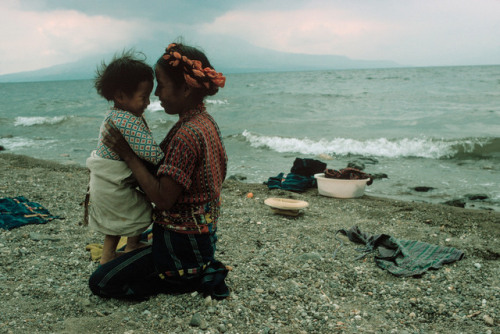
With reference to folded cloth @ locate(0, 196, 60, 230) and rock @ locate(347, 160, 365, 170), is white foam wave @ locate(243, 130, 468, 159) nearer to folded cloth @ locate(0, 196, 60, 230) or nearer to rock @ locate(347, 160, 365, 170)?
rock @ locate(347, 160, 365, 170)

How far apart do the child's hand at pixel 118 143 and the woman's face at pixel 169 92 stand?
0.36 metres

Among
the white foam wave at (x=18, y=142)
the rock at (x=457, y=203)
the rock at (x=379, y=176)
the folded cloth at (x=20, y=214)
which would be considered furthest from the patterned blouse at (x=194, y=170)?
the white foam wave at (x=18, y=142)

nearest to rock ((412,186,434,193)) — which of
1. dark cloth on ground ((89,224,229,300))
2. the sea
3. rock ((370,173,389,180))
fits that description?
the sea

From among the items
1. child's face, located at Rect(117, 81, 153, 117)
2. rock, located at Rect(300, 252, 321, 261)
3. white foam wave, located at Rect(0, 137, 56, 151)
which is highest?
child's face, located at Rect(117, 81, 153, 117)

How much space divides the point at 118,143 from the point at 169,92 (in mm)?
482

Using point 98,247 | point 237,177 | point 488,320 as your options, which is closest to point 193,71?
point 98,247

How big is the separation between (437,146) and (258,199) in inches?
352

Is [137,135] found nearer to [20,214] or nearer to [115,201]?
[115,201]

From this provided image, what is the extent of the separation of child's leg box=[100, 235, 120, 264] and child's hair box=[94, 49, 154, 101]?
1052 mm

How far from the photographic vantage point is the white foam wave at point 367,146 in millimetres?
13086

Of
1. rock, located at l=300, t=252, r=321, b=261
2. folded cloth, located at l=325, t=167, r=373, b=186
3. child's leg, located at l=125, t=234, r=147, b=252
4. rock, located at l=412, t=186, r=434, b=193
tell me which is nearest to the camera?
child's leg, located at l=125, t=234, r=147, b=252

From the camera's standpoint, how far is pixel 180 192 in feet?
8.75

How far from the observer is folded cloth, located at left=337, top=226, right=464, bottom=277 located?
12.8 ft

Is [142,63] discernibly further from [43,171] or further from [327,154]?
[327,154]
